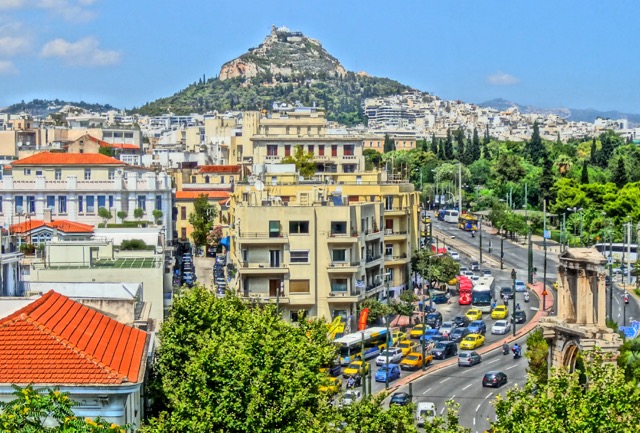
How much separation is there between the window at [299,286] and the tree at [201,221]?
35064mm

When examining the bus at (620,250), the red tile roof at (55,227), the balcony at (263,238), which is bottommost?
the bus at (620,250)

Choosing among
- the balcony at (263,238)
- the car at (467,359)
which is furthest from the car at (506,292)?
the car at (467,359)

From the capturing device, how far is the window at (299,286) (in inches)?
2867

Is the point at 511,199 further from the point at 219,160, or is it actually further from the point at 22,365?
the point at 22,365

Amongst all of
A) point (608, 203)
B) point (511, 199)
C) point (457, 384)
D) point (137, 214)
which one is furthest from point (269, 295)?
point (511, 199)

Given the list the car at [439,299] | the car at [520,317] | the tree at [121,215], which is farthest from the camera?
the tree at [121,215]

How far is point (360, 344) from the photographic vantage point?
65.9 meters

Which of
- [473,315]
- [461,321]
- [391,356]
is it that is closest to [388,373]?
[391,356]

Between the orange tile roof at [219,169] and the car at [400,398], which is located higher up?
the orange tile roof at [219,169]

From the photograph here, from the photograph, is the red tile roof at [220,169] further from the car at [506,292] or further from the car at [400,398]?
the car at [400,398]

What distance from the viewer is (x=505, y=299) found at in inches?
3403

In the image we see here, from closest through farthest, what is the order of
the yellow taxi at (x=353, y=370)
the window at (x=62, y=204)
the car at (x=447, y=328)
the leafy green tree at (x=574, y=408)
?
1. the leafy green tree at (x=574, y=408)
2. the yellow taxi at (x=353, y=370)
3. the car at (x=447, y=328)
4. the window at (x=62, y=204)

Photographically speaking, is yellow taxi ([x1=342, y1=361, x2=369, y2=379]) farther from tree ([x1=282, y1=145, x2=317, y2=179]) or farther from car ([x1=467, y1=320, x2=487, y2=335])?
tree ([x1=282, y1=145, x2=317, y2=179])

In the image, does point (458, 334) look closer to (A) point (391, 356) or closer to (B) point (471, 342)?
(B) point (471, 342)
